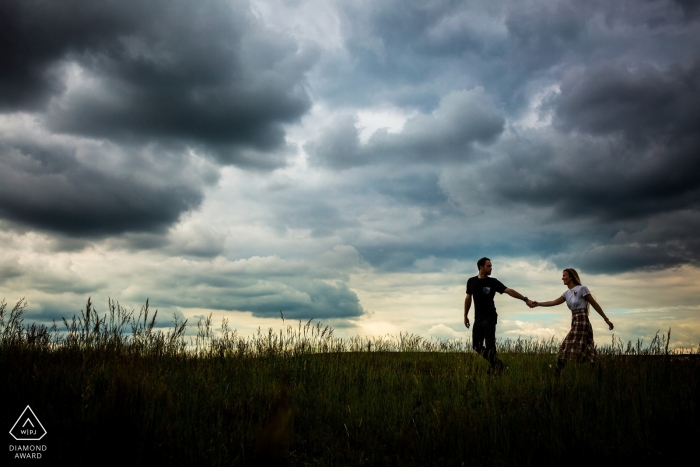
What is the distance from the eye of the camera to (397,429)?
5973 millimetres

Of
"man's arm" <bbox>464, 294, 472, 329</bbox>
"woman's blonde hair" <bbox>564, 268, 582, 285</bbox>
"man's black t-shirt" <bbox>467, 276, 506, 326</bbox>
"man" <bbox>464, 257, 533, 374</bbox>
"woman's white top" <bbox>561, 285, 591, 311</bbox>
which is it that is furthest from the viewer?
"man's arm" <bbox>464, 294, 472, 329</bbox>

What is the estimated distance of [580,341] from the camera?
344 inches

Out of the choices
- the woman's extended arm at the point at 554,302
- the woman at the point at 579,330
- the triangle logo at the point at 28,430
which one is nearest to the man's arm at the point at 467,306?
the woman's extended arm at the point at 554,302

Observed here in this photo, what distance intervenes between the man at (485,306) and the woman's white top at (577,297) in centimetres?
91

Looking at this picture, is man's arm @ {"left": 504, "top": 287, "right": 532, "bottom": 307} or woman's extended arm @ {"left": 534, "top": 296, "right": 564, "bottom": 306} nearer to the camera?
woman's extended arm @ {"left": 534, "top": 296, "right": 564, "bottom": 306}

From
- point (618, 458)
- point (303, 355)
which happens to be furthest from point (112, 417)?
point (303, 355)

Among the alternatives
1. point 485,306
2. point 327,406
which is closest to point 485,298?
point 485,306

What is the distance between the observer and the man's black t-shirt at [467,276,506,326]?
978 cm

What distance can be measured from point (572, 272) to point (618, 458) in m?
5.39

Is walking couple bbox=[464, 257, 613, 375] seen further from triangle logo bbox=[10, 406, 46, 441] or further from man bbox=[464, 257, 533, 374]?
triangle logo bbox=[10, 406, 46, 441]

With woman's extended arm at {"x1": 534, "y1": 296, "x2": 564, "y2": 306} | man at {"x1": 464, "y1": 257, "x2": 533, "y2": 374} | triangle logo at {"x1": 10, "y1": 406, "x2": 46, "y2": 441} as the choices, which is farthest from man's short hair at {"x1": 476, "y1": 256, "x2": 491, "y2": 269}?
triangle logo at {"x1": 10, "y1": 406, "x2": 46, "y2": 441}

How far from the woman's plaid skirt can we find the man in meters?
1.06

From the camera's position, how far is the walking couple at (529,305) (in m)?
8.73

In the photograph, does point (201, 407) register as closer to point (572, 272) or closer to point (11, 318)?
point (11, 318)
